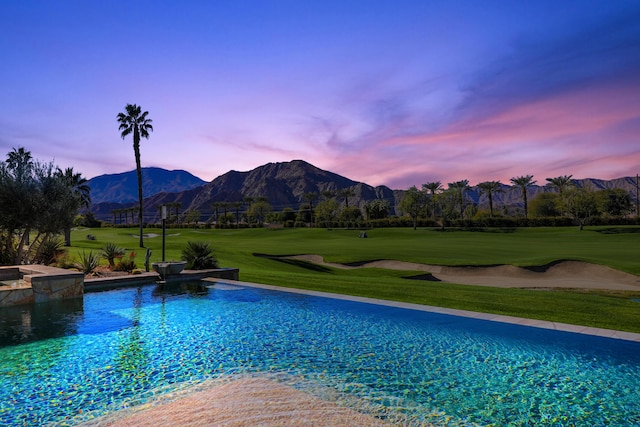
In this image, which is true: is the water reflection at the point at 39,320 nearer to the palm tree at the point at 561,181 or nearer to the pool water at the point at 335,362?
the pool water at the point at 335,362

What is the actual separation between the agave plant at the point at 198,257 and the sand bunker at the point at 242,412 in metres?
12.2

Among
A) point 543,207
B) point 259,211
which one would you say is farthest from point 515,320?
point 543,207

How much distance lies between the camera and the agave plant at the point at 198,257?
16.5m

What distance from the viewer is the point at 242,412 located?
4.31 metres

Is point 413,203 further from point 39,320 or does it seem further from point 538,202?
point 538,202

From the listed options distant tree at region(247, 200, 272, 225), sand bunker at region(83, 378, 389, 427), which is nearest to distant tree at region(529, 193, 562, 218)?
distant tree at region(247, 200, 272, 225)

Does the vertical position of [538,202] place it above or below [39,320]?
above

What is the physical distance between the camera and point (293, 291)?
1206cm

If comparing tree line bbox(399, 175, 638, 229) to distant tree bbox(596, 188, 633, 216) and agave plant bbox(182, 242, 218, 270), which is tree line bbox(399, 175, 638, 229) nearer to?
distant tree bbox(596, 188, 633, 216)

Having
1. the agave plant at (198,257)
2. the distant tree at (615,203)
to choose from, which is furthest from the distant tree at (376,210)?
the agave plant at (198,257)

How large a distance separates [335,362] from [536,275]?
21.3 m

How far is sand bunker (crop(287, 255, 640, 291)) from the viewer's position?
19797 mm

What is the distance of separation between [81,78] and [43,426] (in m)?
16.7

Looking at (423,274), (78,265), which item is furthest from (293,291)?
(423,274)
